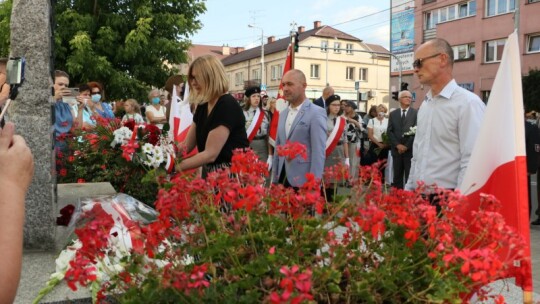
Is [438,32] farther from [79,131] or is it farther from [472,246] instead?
[472,246]

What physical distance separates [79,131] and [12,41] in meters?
2.68

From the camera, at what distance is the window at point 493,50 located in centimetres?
3494

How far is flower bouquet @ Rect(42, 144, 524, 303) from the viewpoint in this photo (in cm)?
176

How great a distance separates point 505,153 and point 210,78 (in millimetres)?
2332

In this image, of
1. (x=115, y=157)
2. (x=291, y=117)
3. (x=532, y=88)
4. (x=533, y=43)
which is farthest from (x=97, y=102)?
(x=533, y=43)

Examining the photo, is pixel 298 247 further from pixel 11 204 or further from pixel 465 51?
pixel 465 51

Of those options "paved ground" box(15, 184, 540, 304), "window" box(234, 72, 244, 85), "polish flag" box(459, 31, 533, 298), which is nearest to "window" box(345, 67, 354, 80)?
"window" box(234, 72, 244, 85)

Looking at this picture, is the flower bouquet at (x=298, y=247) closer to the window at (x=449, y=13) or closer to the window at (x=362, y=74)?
the window at (x=449, y=13)

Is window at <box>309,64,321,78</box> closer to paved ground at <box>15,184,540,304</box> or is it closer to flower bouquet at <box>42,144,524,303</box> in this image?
paved ground at <box>15,184,540,304</box>

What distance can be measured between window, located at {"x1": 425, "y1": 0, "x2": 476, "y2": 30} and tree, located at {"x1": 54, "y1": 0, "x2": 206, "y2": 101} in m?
18.6

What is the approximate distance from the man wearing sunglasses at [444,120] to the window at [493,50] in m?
33.7

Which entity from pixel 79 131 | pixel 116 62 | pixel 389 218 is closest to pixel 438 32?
pixel 116 62

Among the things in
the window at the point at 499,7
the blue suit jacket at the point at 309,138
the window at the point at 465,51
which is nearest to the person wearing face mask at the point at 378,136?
the blue suit jacket at the point at 309,138

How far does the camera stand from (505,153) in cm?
230
